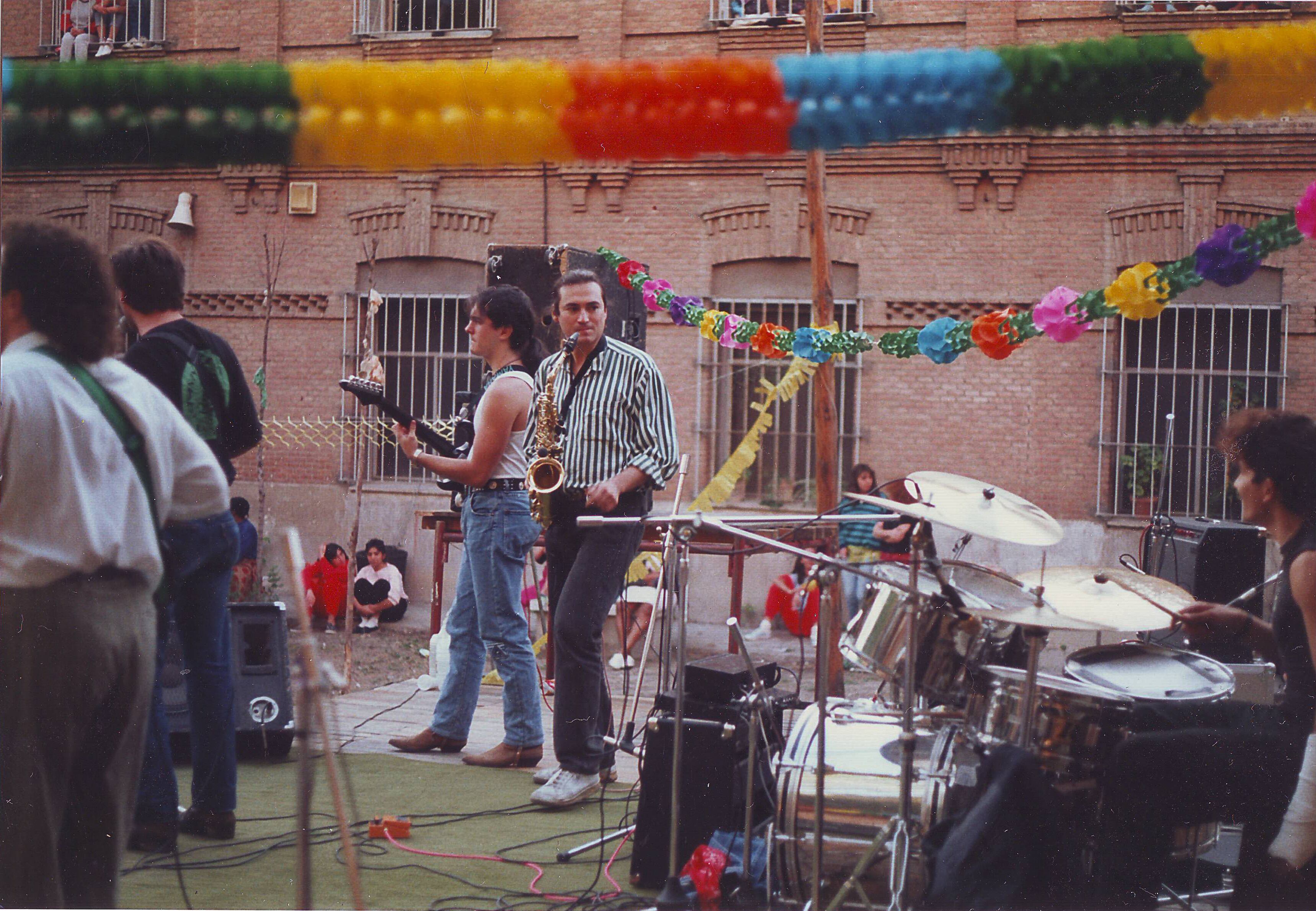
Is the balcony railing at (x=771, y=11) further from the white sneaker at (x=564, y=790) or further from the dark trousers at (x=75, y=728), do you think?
the dark trousers at (x=75, y=728)

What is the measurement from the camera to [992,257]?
861 centimetres

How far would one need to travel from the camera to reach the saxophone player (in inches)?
160

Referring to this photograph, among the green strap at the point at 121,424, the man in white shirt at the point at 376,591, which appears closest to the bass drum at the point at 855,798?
the green strap at the point at 121,424

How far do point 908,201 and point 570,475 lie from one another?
5399 millimetres

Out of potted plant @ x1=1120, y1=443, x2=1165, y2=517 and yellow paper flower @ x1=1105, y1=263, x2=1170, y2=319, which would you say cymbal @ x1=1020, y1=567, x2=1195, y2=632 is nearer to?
yellow paper flower @ x1=1105, y1=263, x2=1170, y2=319

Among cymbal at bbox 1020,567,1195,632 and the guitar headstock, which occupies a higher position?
the guitar headstock

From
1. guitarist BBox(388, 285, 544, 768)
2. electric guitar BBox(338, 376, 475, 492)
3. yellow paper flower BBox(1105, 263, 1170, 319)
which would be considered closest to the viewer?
electric guitar BBox(338, 376, 475, 492)

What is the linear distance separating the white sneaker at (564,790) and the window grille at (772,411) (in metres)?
5.05

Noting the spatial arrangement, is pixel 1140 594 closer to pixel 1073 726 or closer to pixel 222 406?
pixel 1073 726

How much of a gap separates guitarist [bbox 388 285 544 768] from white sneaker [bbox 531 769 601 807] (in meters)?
0.53

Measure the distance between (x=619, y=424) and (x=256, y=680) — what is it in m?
1.80

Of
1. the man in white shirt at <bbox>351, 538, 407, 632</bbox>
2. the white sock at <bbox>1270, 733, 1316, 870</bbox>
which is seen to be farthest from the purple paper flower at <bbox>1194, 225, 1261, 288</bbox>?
the man in white shirt at <bbox>351, 538, 407, 632</bbox>

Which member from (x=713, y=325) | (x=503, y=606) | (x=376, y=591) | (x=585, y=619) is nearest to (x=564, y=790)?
(x=585, y=619)

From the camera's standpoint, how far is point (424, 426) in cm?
428
